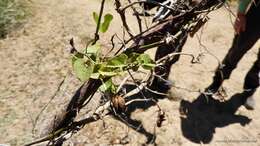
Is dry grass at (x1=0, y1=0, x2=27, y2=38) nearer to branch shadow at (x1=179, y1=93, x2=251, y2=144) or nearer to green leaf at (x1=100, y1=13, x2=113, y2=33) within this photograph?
branch shadow at (x1=179, y1=93, x2=251, y2=144)

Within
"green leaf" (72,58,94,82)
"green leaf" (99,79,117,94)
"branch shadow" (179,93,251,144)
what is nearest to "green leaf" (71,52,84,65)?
"green leaf" (72,58,94,82)

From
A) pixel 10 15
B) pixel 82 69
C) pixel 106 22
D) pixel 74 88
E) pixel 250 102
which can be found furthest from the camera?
pixel 10 15

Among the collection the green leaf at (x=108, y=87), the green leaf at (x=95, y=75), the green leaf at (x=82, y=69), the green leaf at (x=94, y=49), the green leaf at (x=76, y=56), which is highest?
the green leaf at (x=94, y=49)

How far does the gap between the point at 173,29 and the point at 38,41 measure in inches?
119

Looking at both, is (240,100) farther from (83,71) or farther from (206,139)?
(83,71)

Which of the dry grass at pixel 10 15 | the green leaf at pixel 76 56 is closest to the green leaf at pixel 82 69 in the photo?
the green leaf at pixel 76 56

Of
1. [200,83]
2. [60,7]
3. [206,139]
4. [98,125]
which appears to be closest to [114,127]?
[98,125]

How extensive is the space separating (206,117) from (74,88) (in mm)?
1177

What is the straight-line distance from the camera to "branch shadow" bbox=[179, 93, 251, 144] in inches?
138

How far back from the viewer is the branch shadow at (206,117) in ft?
11.5

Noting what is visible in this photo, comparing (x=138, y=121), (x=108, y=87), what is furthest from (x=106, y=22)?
(x=138, y=121)

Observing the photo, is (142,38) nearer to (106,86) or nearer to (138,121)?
(106,86)

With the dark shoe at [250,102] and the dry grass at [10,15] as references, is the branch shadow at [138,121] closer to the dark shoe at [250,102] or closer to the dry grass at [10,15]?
the dark shoe at [250,102]

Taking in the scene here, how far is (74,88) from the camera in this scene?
12.0ft
